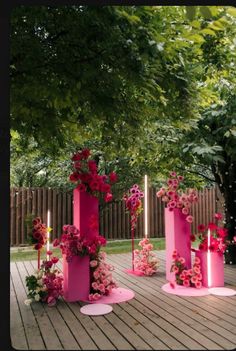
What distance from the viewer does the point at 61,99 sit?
3684 mm

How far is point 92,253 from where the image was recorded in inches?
188

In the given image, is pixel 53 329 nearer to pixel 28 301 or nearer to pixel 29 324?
pixel 29 324

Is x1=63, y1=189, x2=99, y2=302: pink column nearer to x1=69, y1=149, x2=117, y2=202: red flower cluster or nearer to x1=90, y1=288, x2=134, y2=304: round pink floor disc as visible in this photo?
x1=69, y1=149, x2=117, y2=202: red flower cluster

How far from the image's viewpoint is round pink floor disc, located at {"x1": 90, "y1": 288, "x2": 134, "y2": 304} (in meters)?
4.59

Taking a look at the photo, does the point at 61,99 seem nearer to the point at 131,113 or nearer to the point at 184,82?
the point at 131,113

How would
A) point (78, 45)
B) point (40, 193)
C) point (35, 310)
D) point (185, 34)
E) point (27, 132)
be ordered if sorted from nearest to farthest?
point (185, 34) < point (78, 45) < point (35, 310) < point (27, 132) < point (40, 193)

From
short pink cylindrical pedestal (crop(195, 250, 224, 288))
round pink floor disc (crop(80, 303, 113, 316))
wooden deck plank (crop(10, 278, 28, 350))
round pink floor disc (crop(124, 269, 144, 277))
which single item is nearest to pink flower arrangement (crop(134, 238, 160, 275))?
round pink floor disc (crop(124, 269, 144, 277))

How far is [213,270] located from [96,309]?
1.82 m

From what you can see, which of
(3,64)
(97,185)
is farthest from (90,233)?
(3,64)

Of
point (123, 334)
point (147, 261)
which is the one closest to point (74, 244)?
point (123, 334)

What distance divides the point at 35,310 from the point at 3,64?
113 inches

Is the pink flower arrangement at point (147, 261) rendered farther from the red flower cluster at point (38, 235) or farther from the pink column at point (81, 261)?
the red flower cluster at point (38, 235)

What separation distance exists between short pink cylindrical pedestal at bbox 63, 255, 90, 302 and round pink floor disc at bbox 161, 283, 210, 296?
3.81 feet

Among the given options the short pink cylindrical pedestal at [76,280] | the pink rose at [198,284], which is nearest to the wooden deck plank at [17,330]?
the short pink cylindrical pedestal at [76,280]
